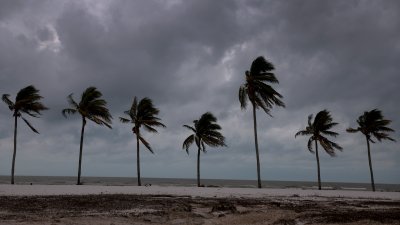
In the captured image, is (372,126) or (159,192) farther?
(372,126)

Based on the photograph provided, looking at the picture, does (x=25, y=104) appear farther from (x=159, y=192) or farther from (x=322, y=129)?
(x=322, y=129)

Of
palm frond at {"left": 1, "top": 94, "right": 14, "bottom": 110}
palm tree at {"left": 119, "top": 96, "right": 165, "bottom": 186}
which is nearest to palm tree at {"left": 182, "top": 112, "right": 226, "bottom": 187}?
palm tree at {"left": 119, "top": 96, "right": 165, "bottom": 186}

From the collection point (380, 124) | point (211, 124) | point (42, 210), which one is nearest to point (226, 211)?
point (42, 210)

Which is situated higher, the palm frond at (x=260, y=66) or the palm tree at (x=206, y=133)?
the palm frond at (x=260, y=66)

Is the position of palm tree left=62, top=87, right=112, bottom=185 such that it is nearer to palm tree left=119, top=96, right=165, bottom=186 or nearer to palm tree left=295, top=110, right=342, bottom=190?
palm tree left=119, top=96, right=165, bottom=186

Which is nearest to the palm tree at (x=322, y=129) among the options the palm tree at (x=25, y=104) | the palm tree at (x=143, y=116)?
the palm tree at (x=143, y=116)

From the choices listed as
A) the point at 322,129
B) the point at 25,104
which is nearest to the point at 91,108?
the point at 25,104

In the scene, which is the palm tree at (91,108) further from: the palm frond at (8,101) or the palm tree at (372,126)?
the palm tree at (372,126)

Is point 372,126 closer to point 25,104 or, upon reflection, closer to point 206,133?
point 206,133

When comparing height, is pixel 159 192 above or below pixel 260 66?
below

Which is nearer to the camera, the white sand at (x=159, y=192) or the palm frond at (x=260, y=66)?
the white sand at (x=159, y=192)

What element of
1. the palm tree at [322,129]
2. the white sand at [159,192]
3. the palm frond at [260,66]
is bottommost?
the white sand at [159,192]

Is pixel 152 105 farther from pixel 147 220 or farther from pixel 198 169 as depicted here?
pixel 147 220

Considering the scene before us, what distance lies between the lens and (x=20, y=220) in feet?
34.1
